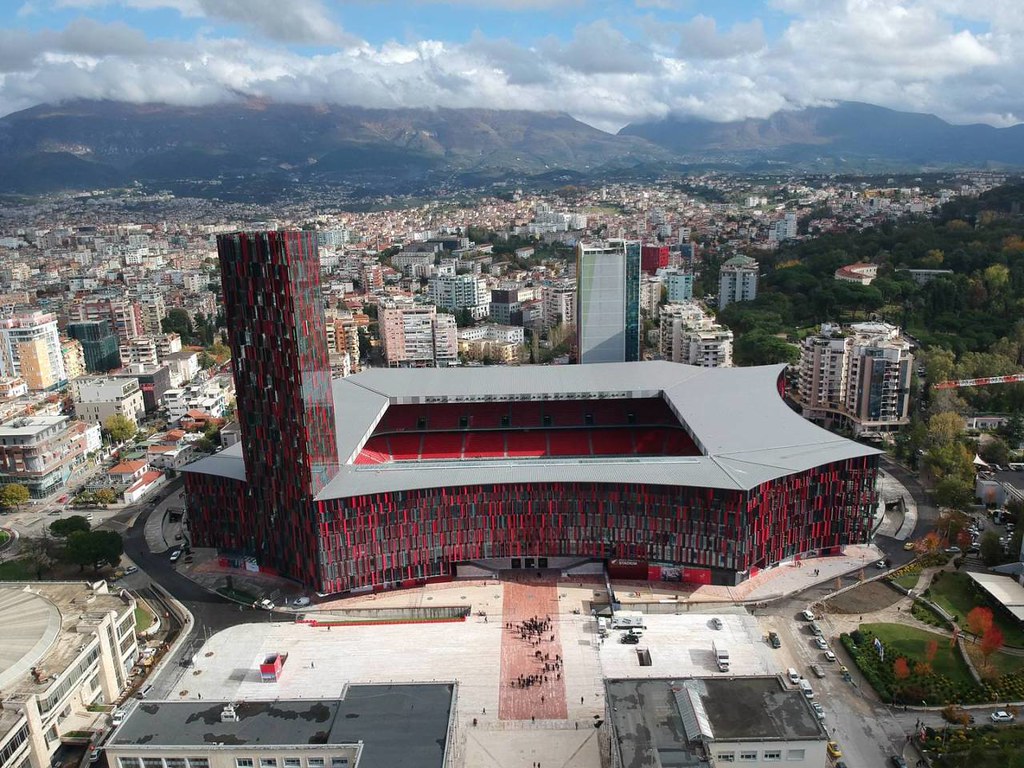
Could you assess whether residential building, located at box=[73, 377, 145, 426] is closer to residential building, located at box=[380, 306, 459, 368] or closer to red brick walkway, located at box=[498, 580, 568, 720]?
residential building, located at box=[380, 306, 459, 368]

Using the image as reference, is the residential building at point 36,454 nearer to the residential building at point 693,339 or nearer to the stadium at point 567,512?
the stadium at point 567,512

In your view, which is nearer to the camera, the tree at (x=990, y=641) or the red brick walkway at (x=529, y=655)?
the red brick walkway at (x=529, y=655)

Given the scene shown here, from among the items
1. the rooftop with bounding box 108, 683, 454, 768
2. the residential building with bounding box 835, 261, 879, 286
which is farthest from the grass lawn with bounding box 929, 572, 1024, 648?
the residential building with bounding box 835, 261, 879, 286

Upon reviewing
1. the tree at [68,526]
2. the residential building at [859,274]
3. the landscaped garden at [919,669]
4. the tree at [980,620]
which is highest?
the residential building at [859,274]

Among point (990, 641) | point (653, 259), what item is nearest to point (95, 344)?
point (653, 259)

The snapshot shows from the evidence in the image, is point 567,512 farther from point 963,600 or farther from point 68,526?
point 68,526

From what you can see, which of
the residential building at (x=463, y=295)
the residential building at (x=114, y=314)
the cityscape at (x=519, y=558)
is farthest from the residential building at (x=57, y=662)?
the residential building at (x=463, y=295)

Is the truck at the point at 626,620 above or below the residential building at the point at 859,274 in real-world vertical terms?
below
